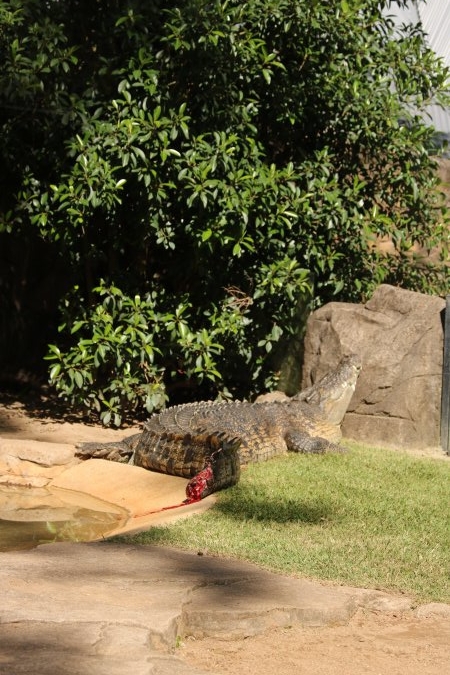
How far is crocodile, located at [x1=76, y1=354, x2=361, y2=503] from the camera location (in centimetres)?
621

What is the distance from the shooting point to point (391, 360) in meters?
7.85

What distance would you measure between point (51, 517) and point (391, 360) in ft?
10.9

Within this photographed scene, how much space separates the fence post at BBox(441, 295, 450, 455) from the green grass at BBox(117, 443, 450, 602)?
0.89 meters

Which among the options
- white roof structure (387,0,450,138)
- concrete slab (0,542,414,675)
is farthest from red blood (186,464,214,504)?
white roof structure (387,0,450,138)

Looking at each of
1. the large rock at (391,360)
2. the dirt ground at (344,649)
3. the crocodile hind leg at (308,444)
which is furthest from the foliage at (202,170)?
the dirt ground at (344,649)

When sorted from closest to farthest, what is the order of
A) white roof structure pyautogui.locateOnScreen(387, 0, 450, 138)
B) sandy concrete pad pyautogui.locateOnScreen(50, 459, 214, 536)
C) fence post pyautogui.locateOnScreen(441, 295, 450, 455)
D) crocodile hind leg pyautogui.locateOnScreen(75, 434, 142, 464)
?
sandy concrete pad pyautogui.locateOnScreen(50, 459, 214, 536)
crocodile hind leg pyautogui.locateOnScreen(75, 434, 142, 464)
fence post pyautogui.locateOnScreen(441, 295, 450, 455)
white roof structure pyautogui.locateOnScreen(387, 0, 450, 138)

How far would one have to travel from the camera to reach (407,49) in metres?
8.84

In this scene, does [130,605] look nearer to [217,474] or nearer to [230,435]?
[217,474]

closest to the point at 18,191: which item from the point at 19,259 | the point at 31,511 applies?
the point at 19,259

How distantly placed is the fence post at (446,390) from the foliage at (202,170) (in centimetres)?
122

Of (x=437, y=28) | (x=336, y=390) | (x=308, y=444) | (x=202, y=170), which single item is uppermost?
(x=437, y=28)

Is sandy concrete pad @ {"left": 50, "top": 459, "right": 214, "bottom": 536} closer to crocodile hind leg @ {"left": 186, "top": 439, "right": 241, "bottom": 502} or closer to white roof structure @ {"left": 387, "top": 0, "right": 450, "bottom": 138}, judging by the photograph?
crocodile hind leg @ {"left": 186, "top": 439, "right": 241, "bottom": 502}

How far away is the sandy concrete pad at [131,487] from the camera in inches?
226

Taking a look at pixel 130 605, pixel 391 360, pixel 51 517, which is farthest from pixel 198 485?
pixel 391 360
